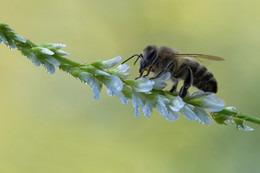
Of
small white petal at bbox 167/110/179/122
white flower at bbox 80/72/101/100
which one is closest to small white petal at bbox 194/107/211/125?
small white petal at bbox 167/110/179/122

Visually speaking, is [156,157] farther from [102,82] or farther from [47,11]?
[102,82]

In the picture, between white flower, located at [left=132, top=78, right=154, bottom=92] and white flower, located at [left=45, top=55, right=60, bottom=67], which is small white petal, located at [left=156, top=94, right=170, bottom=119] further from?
white flower, located at [left=45, top=55, right=60, bottom=67]

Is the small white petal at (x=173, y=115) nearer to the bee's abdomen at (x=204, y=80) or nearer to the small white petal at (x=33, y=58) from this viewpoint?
the small white petal at (x=33, y=58)

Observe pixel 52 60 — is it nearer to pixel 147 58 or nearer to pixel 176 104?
pixel 176 104

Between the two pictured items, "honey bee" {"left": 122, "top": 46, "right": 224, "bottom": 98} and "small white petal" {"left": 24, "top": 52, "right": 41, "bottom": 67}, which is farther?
"honey bee" {"left": 122, "top": 46, "right": 224, "bottom": 98}

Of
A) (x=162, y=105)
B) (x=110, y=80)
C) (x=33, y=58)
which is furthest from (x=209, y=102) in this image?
(x=33, y=58)

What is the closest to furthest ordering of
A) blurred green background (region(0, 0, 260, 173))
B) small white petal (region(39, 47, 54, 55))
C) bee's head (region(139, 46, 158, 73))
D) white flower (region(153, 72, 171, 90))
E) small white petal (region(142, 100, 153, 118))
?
1. small white petal (region(39, 47, 54, 55))
2. small white petal (region(142, 100, 153, 118))
3. white flower (region(153, 72, 171, 90))
4. bee's head (region(139, 46, 158, 73))
5. blurred green background (region(0, 0, 260, 173))
